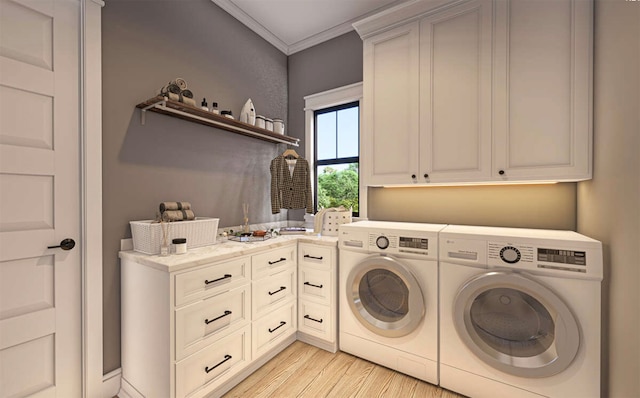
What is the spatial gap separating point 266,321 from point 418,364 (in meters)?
1.09

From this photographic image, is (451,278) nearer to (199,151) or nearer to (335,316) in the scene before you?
(335,316)

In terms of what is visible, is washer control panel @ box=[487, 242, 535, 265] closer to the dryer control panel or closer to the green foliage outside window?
the dryer control panel

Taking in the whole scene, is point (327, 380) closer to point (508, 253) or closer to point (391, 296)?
point (391, 296)

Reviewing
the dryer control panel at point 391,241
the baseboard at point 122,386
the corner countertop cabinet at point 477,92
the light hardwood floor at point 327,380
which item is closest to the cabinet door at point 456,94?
the corner countertop cabinet at point 477,92

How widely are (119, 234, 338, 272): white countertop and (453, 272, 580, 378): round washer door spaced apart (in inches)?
39.5

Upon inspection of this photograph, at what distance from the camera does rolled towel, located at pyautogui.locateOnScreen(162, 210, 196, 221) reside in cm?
173

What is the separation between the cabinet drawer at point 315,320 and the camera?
2.12 metres

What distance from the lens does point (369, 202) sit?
262 cm

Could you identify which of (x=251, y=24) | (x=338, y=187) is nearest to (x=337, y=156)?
(x=338, y=187)

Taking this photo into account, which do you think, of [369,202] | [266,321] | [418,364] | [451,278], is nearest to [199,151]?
[266,321]

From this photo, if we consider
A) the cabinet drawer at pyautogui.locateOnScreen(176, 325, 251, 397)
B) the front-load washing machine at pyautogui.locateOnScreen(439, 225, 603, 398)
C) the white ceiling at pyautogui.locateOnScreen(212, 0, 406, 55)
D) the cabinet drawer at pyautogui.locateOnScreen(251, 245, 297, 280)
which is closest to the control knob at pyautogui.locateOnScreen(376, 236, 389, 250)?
the front-load washing machine at pyautogui.locateOnScreen(439, 225, 603, 398)

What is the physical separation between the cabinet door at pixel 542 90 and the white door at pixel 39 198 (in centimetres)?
263

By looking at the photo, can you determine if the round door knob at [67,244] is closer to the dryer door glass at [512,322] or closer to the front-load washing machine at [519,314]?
the front-load washing machine at [519,314]

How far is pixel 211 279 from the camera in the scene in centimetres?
158
